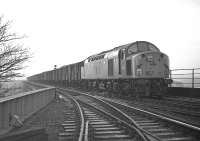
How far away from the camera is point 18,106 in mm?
8961

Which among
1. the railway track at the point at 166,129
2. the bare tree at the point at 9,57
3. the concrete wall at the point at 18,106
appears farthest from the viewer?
the bare tree at the point at 9,57

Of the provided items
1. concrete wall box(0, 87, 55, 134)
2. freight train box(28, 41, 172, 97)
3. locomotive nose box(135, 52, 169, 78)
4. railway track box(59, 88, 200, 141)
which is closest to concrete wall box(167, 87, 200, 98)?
freight train box(28, 41, 172, 97)

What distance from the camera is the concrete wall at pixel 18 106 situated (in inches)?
293

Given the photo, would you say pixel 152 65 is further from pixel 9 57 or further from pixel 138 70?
pixel 9 57

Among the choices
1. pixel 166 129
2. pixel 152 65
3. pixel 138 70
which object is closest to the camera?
pixel 166 129

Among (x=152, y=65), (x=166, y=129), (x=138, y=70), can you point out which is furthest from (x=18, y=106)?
(x=152, y=65)

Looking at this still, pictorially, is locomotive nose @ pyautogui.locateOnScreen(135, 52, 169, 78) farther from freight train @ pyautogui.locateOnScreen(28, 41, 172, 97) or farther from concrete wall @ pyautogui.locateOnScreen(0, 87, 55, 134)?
concrete wall @ pyautogui.locateOnScreen(0, 87, 55, 134)

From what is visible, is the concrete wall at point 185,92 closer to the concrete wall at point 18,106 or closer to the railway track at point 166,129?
the railway track at point 166,129

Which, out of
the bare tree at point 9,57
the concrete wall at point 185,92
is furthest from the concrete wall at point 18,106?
the concrete wall at point 185,92

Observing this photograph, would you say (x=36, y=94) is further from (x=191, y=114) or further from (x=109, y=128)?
(x=191, y=114)

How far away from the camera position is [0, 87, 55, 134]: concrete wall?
24.4 feet

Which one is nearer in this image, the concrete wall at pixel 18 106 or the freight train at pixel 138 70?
the concrete wall at pixel 18 106

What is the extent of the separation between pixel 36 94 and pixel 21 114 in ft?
9.32

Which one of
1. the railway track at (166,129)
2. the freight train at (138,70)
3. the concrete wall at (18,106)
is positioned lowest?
the railway track at (166,129)
